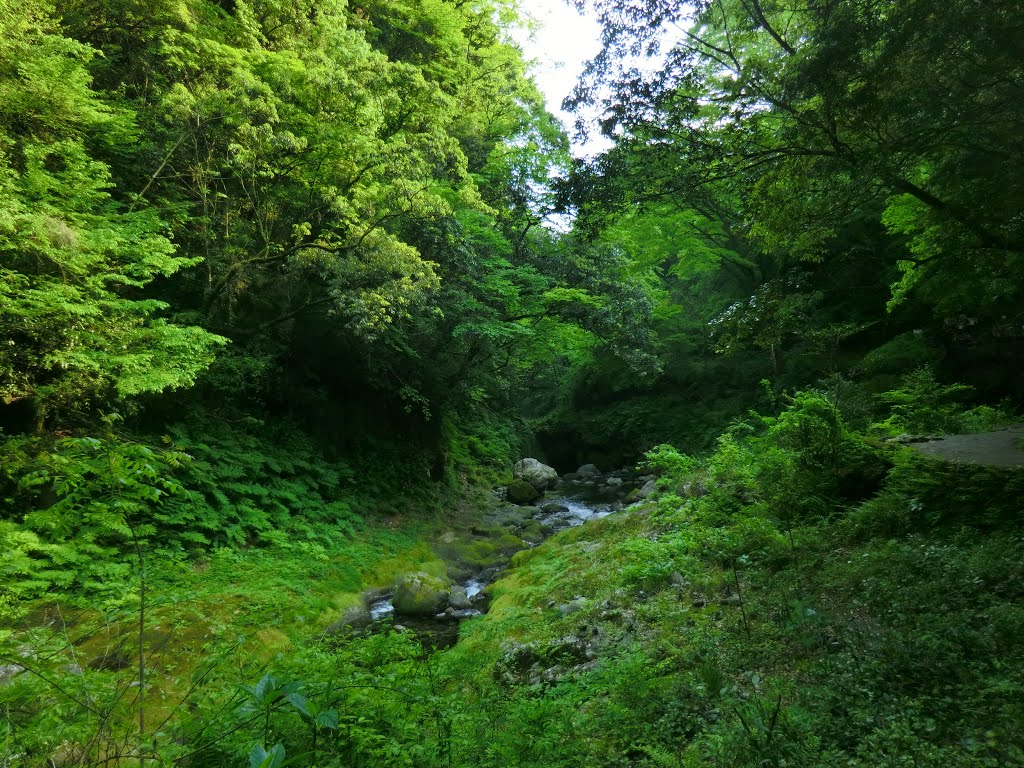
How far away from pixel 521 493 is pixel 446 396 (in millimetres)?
4511

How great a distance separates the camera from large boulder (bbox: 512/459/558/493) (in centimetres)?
1922

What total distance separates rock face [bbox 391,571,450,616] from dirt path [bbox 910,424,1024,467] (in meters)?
6.98

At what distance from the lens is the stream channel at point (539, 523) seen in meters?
7.33

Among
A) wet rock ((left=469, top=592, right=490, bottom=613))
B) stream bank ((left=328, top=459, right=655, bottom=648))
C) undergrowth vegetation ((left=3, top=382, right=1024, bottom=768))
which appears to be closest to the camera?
undergrowth vegetation ((left=3, top=382, right=1024, bottom=768))

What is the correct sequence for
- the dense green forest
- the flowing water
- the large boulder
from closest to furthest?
the dense green forest, the flowing water, the large boulder

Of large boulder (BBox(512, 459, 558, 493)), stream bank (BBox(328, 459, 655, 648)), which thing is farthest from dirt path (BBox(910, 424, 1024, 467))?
large boulder (BBox(512, 459, 558, 493))

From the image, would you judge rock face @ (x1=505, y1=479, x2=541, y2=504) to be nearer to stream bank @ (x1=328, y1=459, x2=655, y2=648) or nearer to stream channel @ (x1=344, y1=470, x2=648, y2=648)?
stream bank @ (x1=328, y1=459, x2=655, y2=648)

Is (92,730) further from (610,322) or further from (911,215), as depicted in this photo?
(610,322)

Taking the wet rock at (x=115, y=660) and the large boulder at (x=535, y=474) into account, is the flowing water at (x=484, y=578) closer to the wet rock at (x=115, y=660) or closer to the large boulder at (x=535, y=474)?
the large boulder at (x=535, y=474)

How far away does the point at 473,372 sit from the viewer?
15414 millimetres

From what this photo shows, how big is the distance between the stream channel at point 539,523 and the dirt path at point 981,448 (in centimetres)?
620

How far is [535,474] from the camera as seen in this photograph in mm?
19594

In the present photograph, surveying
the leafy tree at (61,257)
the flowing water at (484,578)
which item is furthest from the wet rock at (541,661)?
the leafy tree at (61,257)

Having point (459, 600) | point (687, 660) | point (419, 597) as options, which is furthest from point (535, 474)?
point (687, 660)
